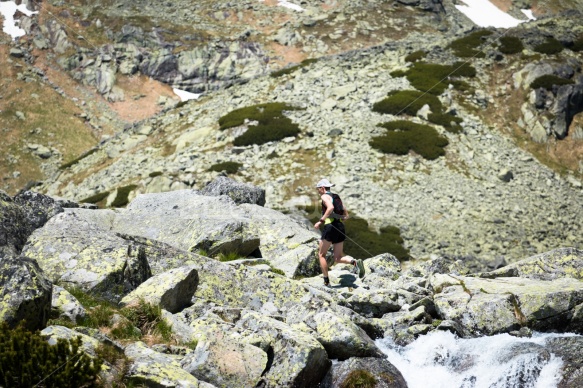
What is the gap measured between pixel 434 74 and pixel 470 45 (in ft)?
23.3

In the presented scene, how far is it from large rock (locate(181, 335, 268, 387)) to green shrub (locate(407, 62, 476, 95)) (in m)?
39.2

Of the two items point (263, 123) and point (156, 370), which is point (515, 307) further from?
point (263, 123)

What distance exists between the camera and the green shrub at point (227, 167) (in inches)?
1561

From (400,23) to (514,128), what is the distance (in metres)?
44.2

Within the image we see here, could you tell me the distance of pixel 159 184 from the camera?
127ft

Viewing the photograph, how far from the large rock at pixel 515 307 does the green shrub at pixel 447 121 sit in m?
28.4

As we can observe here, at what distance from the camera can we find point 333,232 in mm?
16672

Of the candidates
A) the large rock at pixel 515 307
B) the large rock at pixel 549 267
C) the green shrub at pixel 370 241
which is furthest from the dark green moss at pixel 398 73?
the large rock at pixel 515 307

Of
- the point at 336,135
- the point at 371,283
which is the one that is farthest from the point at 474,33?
the point at 371,283

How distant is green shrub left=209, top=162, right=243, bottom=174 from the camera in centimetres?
3966

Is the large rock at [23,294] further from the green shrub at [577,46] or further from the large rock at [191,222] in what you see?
the green shrub at [577,46]

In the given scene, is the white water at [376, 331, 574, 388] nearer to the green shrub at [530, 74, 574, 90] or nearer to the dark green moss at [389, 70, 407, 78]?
the green shrub at [530, 74, 574, 90]


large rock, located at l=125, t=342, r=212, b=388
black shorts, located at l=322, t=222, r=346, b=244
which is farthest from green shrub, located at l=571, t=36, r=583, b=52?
large rock, located at l=125, t=342, r=212, b=388

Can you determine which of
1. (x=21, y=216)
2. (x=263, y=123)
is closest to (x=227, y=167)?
(x=263, y=123)
